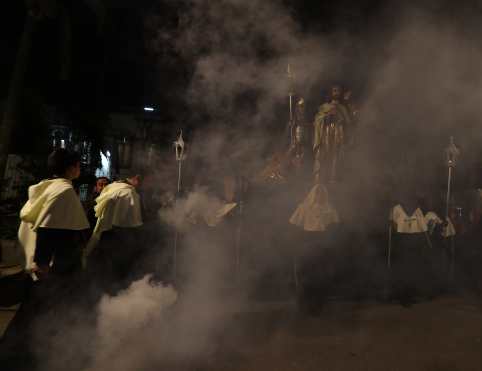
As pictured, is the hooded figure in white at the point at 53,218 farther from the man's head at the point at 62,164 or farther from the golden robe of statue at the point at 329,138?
the golden robe of statue at the point at 329,138

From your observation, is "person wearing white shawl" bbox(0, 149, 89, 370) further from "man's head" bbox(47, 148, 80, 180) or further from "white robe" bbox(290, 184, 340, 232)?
"white robe" bbox(290, 184, 340, 232)

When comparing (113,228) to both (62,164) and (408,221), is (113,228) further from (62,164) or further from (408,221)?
(408,221)

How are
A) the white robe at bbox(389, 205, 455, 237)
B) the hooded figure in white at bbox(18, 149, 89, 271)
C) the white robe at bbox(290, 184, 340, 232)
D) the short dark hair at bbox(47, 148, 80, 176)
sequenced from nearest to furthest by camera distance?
the hooded figure in white at bbox(18, 149, 89, 271)
the short dark hair at bbox(47, 148, 80, 176)
the white robe at bbox(290, 184, 340, 232)
the white robe at bbox(389, 205, 455, 237)

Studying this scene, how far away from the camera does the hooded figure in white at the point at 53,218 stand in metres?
2.46

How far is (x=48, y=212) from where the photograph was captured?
2463 millimetres

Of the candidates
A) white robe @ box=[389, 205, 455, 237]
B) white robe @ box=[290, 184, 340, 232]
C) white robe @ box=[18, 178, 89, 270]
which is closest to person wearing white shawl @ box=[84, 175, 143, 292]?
white robe @ box=[18, 178, 89, 270]

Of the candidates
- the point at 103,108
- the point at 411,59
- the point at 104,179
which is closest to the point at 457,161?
the point at 411,59

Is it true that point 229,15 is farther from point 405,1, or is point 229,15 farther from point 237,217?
point 237,217

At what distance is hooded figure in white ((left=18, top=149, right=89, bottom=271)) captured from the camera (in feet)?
8.09

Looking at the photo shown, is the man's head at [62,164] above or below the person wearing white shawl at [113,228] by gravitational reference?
above

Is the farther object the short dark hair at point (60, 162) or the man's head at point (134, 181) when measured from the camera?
the man's head at point (134, 181)

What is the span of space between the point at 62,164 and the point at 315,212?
3.01m

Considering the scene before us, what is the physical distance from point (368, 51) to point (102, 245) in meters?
4.75

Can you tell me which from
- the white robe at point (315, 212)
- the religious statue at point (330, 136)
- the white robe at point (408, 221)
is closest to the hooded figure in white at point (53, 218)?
the white robe at point (315, 212)
